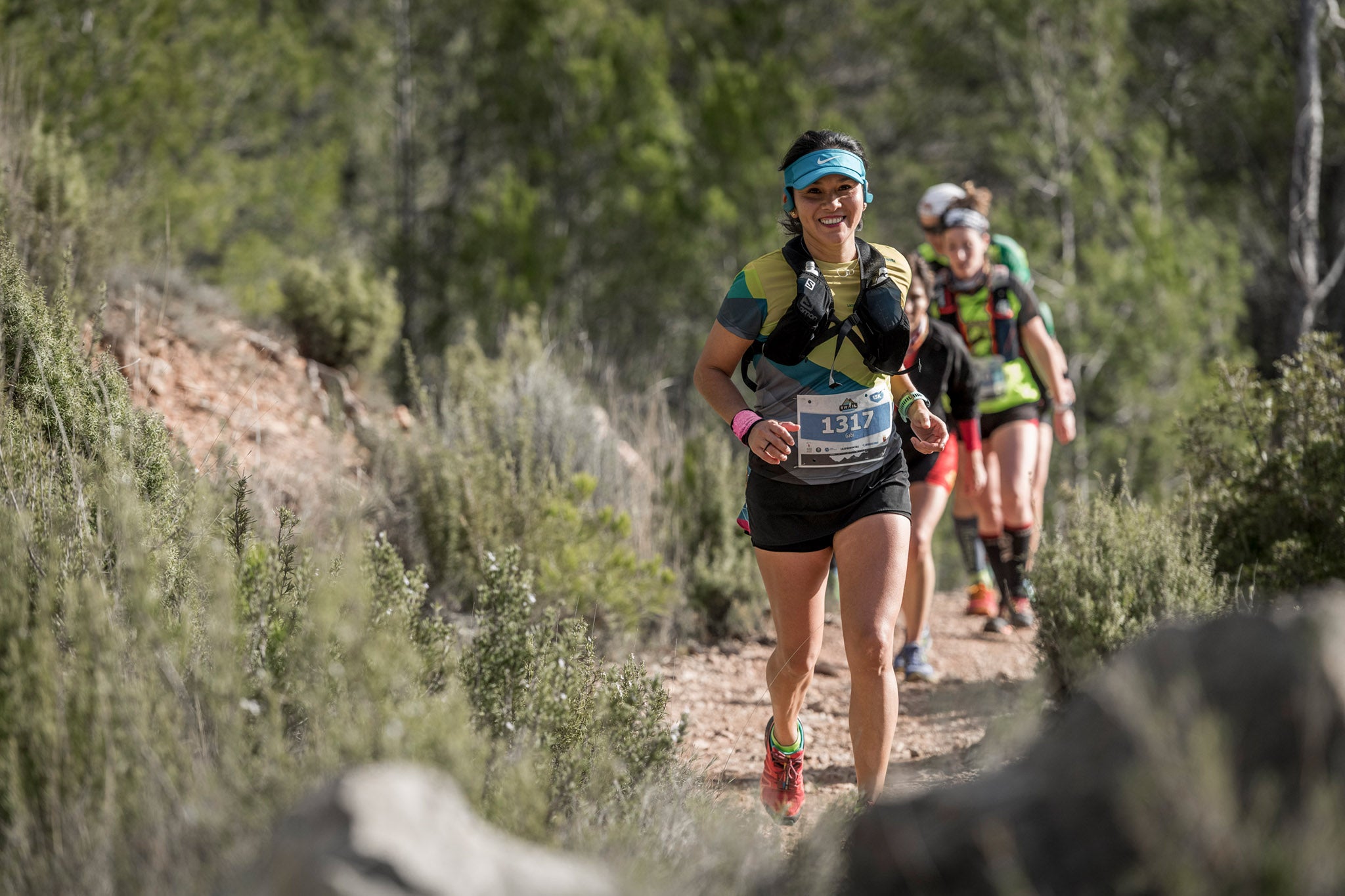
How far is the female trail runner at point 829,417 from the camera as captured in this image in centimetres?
302

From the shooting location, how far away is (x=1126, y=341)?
13961mm

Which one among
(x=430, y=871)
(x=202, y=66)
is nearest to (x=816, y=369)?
(x=430, y=871)

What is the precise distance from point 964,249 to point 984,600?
6.57 feet

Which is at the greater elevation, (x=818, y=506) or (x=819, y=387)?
(x=819, y=387)

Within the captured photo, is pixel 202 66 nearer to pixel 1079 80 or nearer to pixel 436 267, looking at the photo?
pixel 436 267

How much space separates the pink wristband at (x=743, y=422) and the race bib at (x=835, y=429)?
141 mm

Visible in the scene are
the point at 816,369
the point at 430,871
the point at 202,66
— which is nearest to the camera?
the point at 430,871

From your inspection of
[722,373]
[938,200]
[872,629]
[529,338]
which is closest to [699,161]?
[529,338]

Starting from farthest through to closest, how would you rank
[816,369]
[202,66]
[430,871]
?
[202,66] < [816,369] < [430,871]

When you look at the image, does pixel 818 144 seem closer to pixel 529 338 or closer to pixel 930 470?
pixel 930 470

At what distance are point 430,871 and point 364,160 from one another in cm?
1792

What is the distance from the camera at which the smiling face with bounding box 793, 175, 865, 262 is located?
3.12 m

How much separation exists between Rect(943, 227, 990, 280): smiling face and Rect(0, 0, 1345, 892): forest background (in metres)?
1.24

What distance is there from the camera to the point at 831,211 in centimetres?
312
